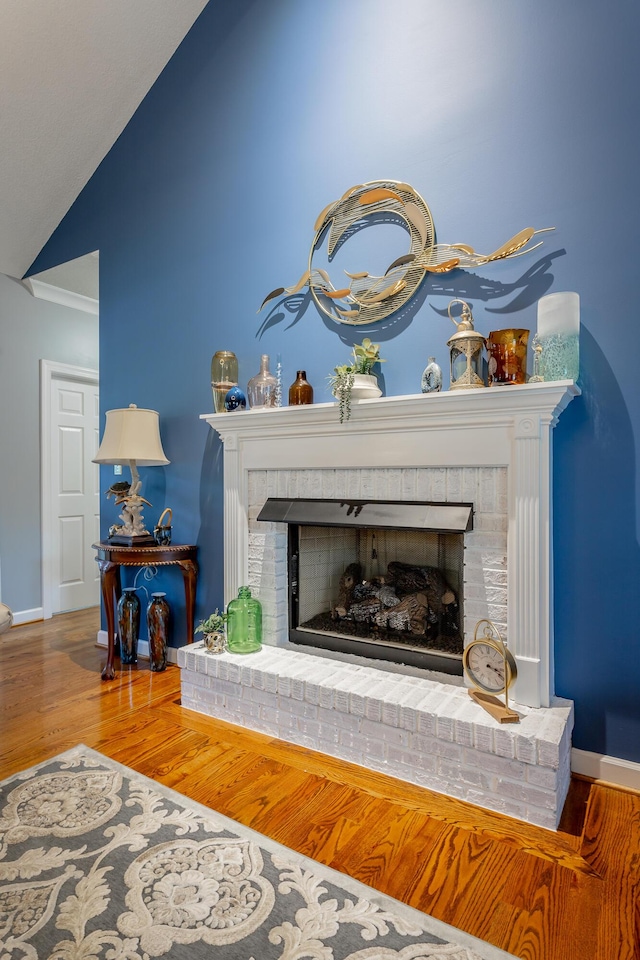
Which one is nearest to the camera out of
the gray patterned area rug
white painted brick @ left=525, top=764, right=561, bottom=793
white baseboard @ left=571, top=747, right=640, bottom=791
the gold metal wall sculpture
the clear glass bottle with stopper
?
the gray patterned area rug

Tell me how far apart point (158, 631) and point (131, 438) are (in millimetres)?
1078

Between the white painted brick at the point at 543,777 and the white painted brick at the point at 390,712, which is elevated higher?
the white painted brick at the point at 390,712

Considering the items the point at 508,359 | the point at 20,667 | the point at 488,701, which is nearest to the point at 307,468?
the point at 508,359

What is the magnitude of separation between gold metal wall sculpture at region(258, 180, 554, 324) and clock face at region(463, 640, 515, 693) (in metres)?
1.43

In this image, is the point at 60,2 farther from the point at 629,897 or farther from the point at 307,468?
the point at 629,897

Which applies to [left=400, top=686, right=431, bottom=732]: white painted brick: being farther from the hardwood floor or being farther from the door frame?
the door frame

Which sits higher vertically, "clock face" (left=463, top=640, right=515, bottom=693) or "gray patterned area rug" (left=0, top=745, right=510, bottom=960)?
"clock face" (left=463, top=640, right=515, bottom=693)

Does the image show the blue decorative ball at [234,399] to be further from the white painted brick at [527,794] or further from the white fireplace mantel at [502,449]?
the white painted brick at [527,794]

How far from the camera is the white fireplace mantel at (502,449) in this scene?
1861mm

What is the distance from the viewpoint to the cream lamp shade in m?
2.83

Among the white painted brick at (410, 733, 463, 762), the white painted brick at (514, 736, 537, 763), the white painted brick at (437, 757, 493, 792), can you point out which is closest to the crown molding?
the white painted brick at (410, 733, 463, 762)

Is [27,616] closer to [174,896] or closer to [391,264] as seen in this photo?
[174,896]

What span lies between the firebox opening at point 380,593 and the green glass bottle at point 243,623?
0.18m

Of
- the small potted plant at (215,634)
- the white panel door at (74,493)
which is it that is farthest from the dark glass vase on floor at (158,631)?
the white panel door at (74,493)
